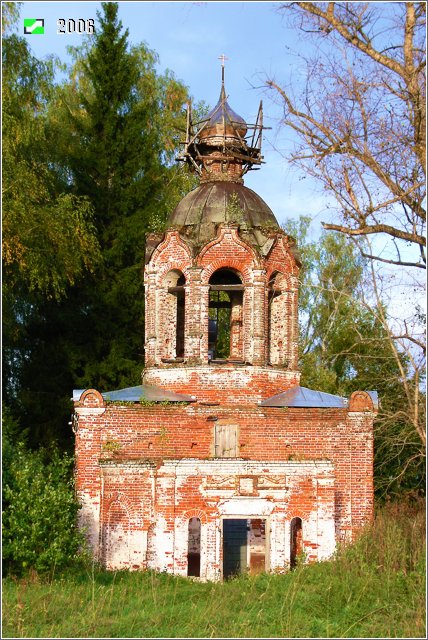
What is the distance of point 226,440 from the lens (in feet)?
57.4

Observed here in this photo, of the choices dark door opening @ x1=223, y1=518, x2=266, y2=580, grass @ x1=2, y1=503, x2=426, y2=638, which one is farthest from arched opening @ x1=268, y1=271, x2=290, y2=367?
grass @ x1=2, y1=503, x2=426, y2=638

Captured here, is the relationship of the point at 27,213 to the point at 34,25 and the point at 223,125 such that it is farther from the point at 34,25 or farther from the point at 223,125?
the point at 223,125

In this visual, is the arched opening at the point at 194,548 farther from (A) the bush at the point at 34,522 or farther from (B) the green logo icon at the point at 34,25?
(B) the green logo icon at the point at 34,25

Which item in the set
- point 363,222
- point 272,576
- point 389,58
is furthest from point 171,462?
point 389,58

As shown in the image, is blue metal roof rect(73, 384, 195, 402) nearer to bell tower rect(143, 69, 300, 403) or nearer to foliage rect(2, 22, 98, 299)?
bell tower rect(143, 69, 300, 403)

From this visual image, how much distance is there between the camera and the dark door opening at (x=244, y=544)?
19219mm

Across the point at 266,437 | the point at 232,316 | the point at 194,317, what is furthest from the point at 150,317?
the point at 266,437

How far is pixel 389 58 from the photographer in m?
12.6

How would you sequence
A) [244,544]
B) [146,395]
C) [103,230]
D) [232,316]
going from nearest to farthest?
[146,395] < [232,316] < [244,544] < [103,230]

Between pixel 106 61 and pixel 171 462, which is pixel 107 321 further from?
pixel 171 462

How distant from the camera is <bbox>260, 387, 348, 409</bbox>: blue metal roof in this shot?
1761 cm

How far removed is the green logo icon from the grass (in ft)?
25.9

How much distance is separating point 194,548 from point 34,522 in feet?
16.7

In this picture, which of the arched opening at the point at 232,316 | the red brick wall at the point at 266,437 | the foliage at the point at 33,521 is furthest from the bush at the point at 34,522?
the arched opening at the point at 232,316
